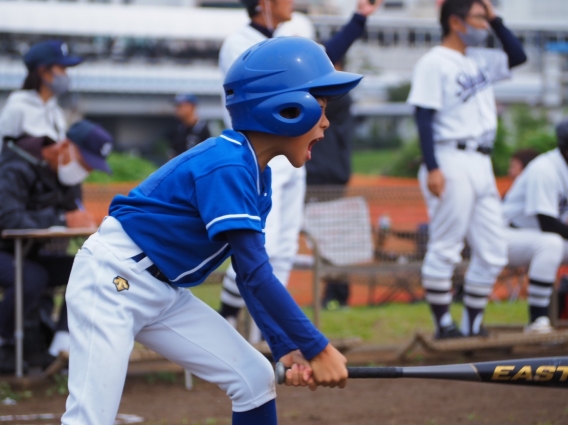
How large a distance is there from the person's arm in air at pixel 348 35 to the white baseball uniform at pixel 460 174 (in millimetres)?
611

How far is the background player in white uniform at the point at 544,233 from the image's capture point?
617 centimetres

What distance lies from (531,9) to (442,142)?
45.2 meters

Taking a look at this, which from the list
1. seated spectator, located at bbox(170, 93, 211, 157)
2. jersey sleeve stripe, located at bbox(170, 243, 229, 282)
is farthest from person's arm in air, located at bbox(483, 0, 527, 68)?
seated spectator, located at bbox(170, 93, 211, 157)

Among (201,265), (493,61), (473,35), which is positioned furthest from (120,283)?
(493,61)

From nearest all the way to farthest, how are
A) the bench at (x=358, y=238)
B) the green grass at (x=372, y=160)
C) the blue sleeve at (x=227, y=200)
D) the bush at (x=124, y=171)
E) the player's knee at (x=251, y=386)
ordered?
the blue sleeve at (x=227, y=200) → the player's knee at (x=251, y=386) → the bench at (x=358, y=238) → the bush at (x=124, y=171) → the green grass at (x=372, y=160)

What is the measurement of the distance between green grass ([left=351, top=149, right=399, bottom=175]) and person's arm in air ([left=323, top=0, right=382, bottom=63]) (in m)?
20.5

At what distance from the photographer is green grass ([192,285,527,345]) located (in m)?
6.93

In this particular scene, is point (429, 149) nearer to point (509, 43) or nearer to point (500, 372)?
point (509, 43)

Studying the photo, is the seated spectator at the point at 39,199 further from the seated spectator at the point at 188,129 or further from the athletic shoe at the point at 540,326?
the seated spectator at the point at 188,129

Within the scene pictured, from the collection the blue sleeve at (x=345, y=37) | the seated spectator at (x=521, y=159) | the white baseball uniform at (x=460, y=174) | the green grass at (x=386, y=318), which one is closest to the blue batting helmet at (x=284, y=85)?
the blue sleeve at (x=345, y=37)

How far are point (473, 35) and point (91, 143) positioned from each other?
8.61ft

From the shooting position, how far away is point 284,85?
280 centimetres

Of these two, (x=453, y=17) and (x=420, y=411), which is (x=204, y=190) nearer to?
(x=420, y=411)

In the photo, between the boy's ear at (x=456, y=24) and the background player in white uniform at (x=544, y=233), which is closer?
the boy's ear at (x=456, y=24)
